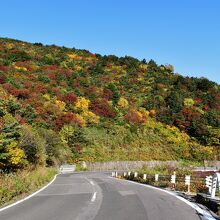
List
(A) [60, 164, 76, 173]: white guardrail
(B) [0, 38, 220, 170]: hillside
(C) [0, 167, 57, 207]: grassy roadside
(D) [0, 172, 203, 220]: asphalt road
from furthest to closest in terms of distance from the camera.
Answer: (B) [0, 38, 220, 170]: hillside
(A) [60, 164, 76, 173]: white guardrail
(C) [0, 167, 57, 207]: grassy roadside
(D) [0, 172, 203, 220]: asphalt road

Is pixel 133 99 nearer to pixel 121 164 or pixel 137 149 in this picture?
pixel 137 149

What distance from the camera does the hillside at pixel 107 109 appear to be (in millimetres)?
62812

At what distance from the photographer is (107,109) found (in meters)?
75.1

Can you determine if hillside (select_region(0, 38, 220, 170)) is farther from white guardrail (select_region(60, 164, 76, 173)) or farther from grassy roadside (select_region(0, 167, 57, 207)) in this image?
grassy roadside (select_region(0, 167, 57, 207))

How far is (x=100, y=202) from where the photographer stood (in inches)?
621

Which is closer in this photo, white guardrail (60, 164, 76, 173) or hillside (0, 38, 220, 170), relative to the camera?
A: white guardrail (60, 164, 76, 173)

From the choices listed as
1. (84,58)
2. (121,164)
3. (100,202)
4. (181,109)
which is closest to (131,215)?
(100,202)

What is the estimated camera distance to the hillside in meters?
62.8

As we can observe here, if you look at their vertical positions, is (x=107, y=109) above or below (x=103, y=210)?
above

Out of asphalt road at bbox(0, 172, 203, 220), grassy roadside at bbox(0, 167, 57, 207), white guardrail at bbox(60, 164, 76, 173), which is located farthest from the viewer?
white guardrail at bbox(60, 164, 76, 173)

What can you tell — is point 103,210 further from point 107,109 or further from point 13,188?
point 107,109

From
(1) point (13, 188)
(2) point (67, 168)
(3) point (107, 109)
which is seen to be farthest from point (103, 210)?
(3) point (107, 109)

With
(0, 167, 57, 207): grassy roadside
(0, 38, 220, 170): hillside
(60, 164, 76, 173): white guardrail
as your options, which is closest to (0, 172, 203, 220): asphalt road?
(0, 167, 57, 207): grassy roadside

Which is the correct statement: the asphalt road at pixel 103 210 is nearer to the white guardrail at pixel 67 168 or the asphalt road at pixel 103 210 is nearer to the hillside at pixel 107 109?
the hillside at pixel 107 109
